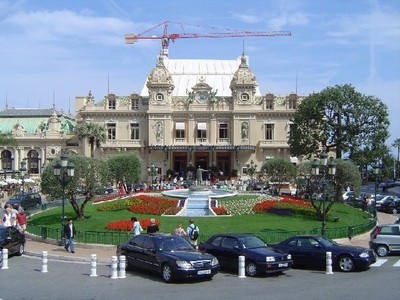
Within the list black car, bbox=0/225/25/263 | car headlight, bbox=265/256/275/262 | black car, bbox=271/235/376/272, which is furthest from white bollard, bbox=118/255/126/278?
black car, bbox=271/235/376/272

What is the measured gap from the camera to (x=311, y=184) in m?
38.0

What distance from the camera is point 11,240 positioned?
25.0 meters

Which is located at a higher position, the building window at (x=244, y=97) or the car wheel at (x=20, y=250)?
the building window at (x=244, y=97)

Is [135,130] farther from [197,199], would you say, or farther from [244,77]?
[197,199]

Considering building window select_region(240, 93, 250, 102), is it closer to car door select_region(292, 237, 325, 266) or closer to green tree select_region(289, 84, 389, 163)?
green tree select_region(289, 84, 389, 163)

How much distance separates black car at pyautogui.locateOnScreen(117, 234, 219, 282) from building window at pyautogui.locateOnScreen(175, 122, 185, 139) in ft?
217

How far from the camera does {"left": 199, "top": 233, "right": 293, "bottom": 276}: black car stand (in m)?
20.4

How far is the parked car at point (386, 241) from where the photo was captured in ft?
85.6

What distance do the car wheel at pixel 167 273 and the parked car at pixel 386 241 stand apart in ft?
37.7

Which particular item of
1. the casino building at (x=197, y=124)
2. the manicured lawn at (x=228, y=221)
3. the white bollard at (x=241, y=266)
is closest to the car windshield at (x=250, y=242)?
the white bollard at (x=241, y=266)

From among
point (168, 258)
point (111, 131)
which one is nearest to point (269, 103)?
point (111, 131)

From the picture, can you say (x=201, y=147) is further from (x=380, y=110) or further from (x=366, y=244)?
(x=366, y=244)

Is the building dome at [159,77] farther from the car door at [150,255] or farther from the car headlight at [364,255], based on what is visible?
the car headlight at [364,255]

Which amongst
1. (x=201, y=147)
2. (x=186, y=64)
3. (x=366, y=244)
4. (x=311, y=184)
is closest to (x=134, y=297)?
(x=366, y=244)
